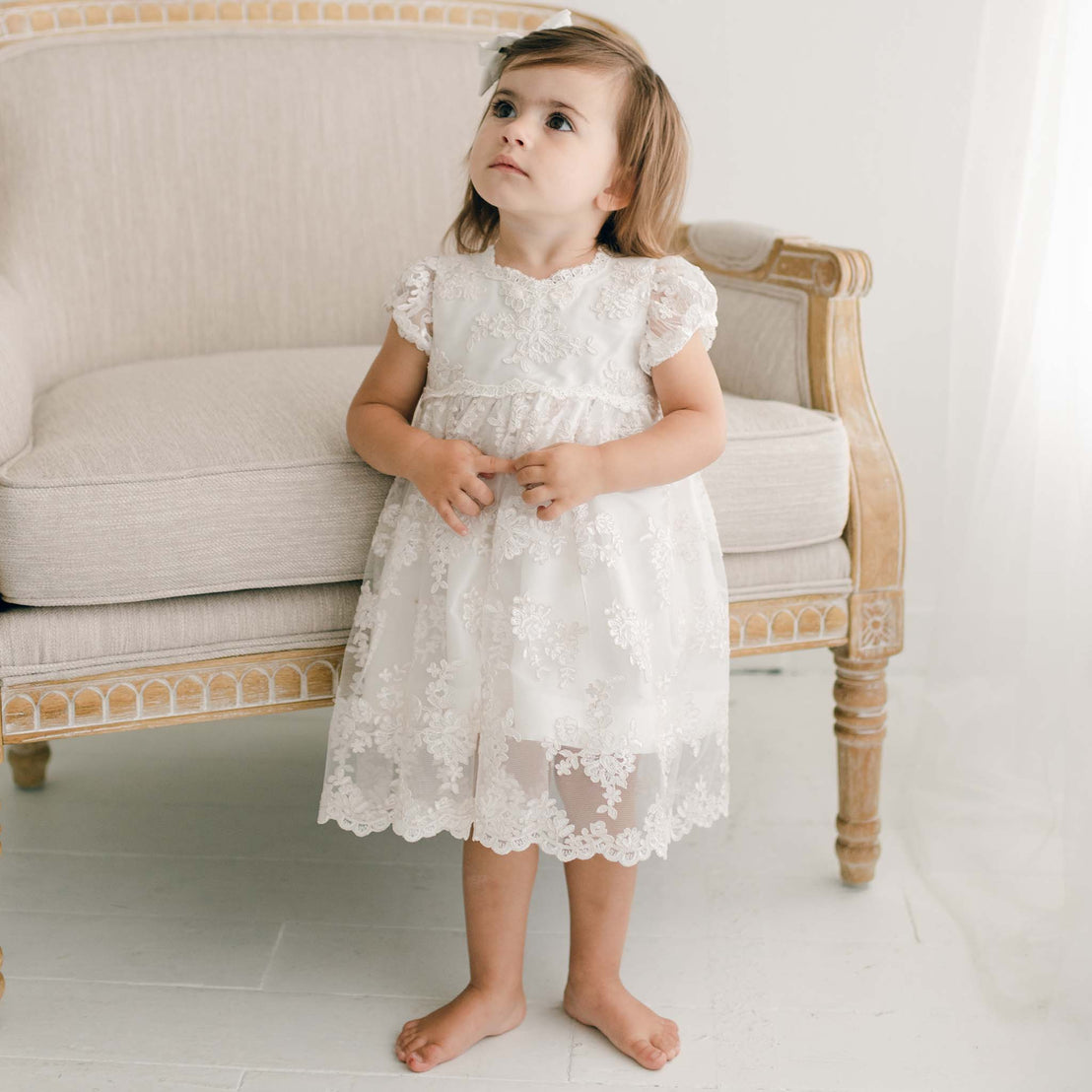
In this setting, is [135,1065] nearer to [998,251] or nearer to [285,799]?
[285,799]

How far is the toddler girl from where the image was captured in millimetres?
1051

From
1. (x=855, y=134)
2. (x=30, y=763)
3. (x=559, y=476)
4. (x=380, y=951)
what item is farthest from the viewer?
(x=855, y=134)

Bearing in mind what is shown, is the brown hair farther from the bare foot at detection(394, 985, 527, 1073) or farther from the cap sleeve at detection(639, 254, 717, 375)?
the bare foot at detection(394, 985, 527, 1073)

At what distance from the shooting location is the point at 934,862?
1419 mm

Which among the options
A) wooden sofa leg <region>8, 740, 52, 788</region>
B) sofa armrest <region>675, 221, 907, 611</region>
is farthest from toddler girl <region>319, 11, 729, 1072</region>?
wooden sofa leg <region>8, 740, 52, 788</region>

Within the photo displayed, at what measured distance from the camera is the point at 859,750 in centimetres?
135

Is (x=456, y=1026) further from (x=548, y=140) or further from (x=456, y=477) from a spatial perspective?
(x=548, y=140)

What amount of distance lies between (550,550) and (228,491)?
27 cm

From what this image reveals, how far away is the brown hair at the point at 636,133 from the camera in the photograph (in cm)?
108

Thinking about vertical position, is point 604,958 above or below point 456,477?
below

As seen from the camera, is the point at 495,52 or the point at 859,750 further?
the point at 859,750

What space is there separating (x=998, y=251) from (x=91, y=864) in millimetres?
1183

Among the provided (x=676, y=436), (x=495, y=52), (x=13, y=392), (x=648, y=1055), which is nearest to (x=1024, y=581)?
(x=676, y=436)

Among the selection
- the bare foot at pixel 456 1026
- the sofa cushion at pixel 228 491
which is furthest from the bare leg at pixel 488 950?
the sofa cushion at pixel 228 491
